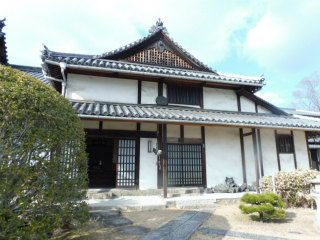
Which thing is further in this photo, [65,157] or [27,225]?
[65,157]

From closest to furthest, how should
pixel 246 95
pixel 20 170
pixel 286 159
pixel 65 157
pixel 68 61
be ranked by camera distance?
pixel 20 170
pixel 65 157
pixel 68 61
pixel 286 159
pixel 246 95

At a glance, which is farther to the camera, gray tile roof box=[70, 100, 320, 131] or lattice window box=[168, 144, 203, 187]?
lattice window box=[168, 144, 203, 187]

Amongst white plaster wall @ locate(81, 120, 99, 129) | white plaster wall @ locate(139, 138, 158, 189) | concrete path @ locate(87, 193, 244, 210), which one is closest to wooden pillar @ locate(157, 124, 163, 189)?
white plaster wall @ locate(139, 138, 158, 189)

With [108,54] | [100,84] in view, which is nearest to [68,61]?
[100,84]

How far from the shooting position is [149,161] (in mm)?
8297

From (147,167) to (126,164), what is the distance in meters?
0.87

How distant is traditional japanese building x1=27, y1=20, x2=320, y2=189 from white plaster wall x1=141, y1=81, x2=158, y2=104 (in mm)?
47

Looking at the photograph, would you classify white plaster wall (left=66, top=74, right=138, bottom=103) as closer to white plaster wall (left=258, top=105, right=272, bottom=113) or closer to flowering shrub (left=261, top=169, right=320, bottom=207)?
flowering shrub (left=261, top=169, right=320, bottom=207)

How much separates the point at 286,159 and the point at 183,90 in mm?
6276

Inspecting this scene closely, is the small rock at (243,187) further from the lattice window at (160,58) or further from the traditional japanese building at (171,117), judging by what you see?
the lattice window at (160,58)

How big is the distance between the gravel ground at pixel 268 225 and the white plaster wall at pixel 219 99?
209 inches

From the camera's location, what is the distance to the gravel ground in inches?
168

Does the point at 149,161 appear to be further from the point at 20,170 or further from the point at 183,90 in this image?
the point at 20,170

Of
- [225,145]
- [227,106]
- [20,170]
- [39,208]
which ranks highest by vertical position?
[227,106]
